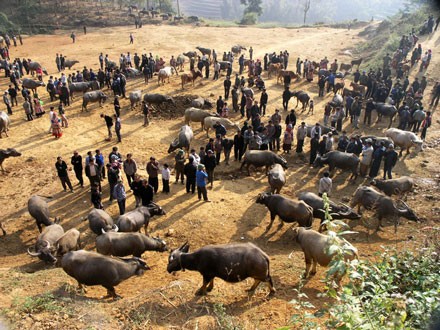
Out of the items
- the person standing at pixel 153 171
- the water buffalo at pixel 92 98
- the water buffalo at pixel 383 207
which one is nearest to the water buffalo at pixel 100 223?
the person standing at pixel 153 171

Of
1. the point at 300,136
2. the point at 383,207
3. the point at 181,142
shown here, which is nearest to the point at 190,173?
the point at 181,142

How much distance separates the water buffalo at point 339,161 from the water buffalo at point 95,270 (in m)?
10.2

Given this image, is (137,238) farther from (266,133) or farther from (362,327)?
(266,133)

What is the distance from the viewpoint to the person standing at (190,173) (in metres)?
13.0

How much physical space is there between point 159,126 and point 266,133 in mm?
6221

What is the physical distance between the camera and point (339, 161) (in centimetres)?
1524

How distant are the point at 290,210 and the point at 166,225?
160 inches

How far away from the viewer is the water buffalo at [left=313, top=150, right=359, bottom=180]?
15.0m

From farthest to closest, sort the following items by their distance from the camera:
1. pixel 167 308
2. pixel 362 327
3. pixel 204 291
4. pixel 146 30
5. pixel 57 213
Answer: pixel 146 30 < pixel 57 213 < pixel 204 291 < pixel 167 308 < pixel 362 327

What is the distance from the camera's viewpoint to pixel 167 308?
7.63 metres

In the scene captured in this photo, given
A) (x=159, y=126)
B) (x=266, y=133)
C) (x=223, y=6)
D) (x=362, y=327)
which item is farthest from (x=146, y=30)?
(x=223, y=6)

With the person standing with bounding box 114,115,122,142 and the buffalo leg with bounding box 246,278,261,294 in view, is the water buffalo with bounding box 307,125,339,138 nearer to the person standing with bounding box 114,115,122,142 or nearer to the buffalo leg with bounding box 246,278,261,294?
the person standing with bounding box 114,115,122,142

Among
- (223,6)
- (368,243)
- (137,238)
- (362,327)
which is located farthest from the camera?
(223,6)

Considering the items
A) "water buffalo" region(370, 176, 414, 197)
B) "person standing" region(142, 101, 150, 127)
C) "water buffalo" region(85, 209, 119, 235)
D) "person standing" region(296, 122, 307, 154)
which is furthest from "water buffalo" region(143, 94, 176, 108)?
"water buffalo" region(370, 176, 414, 197)
